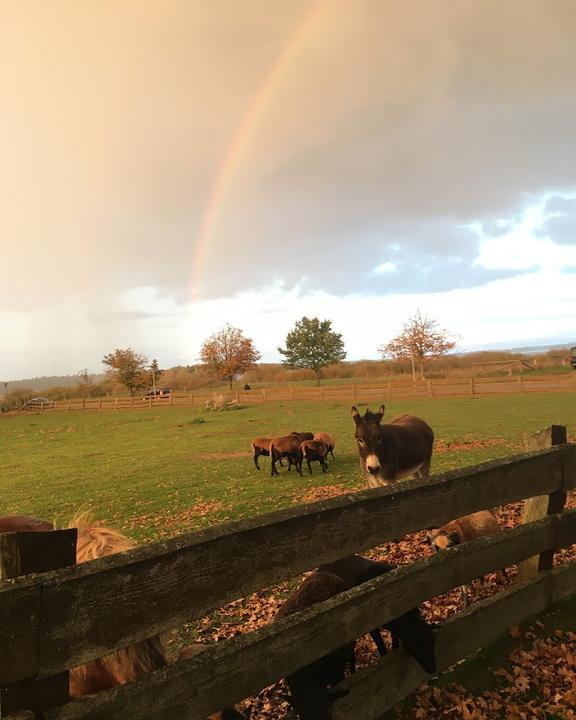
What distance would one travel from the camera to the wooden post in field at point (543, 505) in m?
3.92

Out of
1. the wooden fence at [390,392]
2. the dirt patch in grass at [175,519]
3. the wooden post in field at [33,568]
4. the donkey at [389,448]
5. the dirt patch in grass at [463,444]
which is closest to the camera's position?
the wooden post in field at [33,568]

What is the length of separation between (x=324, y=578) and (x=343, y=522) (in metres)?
1.14

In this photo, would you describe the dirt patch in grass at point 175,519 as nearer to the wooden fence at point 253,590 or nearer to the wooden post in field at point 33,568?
the wooden fence at point 253,590

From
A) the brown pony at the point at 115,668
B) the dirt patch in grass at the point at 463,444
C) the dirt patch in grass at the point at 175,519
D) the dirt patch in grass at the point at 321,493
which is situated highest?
the brown pony at the point at 115,668

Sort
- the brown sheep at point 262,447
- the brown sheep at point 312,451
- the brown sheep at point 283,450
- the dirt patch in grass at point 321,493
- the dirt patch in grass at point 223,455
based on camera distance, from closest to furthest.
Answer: the dirt patch in grass at point 321,493
the brown sheep at point 312,451
the brown sheep at point 283,450
the brown sheep at point 262,447
the dirt patch in grass at point 223,455

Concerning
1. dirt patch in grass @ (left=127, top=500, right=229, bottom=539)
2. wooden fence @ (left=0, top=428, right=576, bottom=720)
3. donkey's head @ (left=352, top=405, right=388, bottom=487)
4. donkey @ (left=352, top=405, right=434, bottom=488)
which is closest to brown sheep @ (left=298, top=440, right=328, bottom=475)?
dirt patch in grass @ (left=127, top=500, right=229, bottom=539)

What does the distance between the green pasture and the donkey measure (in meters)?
2.60

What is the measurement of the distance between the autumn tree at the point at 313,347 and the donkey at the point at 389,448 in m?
73.8

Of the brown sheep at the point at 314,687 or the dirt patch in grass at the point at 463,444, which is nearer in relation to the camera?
the brown sheep at the point at 314,687

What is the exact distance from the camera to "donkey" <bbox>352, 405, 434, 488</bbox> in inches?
314

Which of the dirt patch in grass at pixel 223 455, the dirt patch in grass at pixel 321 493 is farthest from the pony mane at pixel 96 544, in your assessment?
the dirt patch in grass at pixel 223 455

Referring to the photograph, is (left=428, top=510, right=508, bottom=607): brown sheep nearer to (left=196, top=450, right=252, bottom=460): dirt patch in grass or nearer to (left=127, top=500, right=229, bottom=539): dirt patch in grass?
(left=127, top=500, right=229, bottom=539): dirt patch in grass

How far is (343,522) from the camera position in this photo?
8.74ft

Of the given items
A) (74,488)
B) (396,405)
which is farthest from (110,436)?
(396,405)
